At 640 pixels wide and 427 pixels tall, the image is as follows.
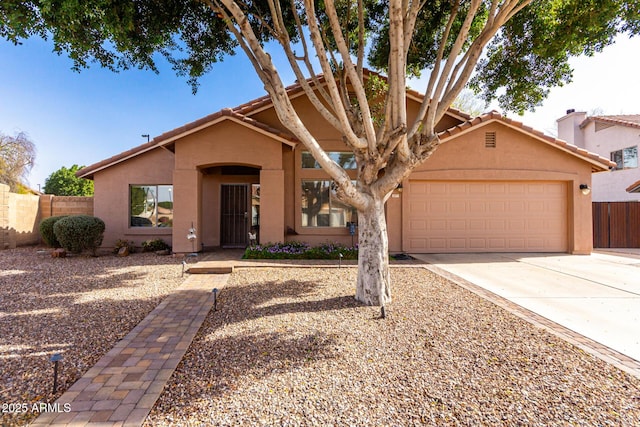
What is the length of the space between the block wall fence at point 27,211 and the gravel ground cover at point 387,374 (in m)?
11.2

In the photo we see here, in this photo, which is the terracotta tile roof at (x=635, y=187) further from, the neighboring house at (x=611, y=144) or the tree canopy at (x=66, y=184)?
the tree canopy at (x=66, y=184)

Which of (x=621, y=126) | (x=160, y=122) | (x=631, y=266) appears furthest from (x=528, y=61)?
(x=160, y=122)

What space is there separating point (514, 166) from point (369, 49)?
6358mm

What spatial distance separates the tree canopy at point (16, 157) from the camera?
1930cm

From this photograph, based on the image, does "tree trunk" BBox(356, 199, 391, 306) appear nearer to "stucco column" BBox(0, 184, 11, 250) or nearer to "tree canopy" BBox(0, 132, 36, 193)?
"stucco column" BBox(0, 184, 11, 250)

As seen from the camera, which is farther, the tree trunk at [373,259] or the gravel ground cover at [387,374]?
the tree trunk at [373,259]

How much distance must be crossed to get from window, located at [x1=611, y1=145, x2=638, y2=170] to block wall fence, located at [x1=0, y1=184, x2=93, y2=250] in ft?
84.6

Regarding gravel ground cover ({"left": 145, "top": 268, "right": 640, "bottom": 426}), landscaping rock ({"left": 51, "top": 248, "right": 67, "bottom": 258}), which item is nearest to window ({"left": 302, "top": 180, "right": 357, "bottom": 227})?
gravel ground cover ({"left": 145, "top": 268, "right": 640, "bottom": 426})

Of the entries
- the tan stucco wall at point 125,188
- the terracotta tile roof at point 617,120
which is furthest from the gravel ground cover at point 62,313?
the terracotta tile roof at point 617,120

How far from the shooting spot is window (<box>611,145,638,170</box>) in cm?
1489

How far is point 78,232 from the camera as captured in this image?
886 centimetres

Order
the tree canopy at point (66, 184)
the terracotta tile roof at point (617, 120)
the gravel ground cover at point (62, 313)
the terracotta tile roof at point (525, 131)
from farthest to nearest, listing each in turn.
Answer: the tree canopy at point (66, 184), the terracotta tile roof at point (617, 120), the terracotta tile roof at point (525, 131), the gravel ground cover at point (62, 313)

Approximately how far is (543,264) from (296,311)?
7.68 m

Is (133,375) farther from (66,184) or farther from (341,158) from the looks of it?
(66,184)
